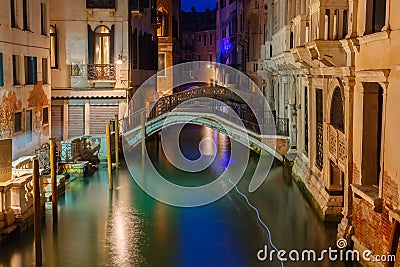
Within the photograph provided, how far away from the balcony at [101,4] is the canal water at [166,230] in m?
7.02

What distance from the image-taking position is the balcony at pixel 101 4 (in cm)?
2119

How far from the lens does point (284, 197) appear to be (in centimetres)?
1520

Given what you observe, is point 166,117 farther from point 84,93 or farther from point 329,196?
point 329,196

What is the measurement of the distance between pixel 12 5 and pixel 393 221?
10889 mm

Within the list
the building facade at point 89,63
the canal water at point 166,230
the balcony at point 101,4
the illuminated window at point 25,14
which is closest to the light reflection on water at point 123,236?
the canal water at point 166,230

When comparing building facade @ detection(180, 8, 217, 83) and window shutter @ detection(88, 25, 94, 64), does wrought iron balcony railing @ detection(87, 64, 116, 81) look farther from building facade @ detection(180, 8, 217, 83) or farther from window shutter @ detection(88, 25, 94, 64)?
building facade @ detection(180, 8, 217, 83)

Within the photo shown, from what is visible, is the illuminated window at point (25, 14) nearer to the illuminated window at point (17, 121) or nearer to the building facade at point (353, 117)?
the illuminated window at point (17, 121)

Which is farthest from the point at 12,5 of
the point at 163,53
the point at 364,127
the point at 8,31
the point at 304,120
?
the point at 163,53

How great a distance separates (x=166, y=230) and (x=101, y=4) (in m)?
11.3

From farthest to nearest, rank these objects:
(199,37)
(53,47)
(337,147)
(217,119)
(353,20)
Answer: (199,37) → (217,119) → (53,47) → (337,147) → (353,20)

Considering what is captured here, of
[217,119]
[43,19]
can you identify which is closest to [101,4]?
[43,19]

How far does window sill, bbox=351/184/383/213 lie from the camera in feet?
27.6

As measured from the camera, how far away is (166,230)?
12406 millimetres

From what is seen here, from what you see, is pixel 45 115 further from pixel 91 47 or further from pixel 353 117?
pixel 353 117
